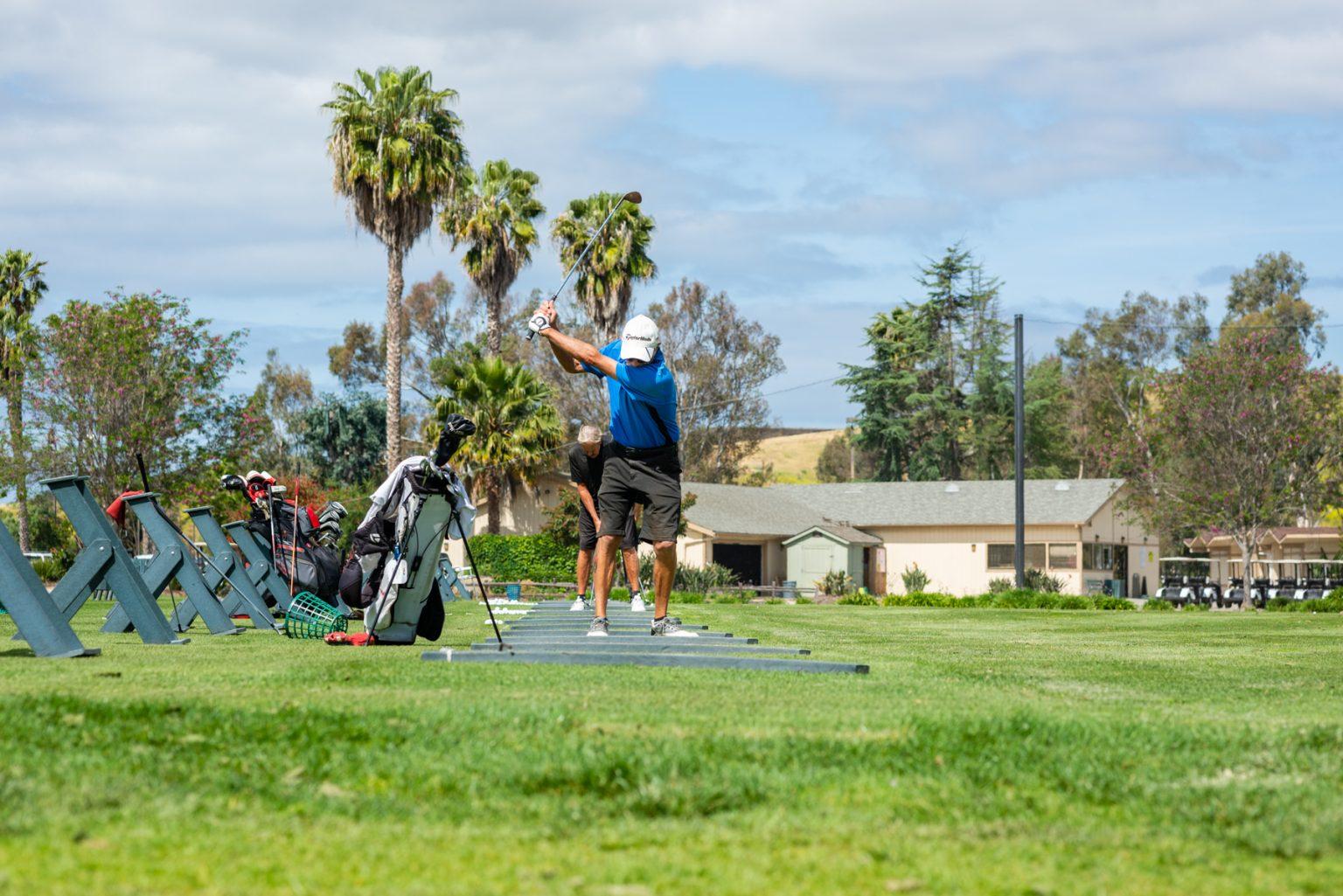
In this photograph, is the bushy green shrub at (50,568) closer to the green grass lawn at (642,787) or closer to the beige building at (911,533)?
the beige building at (911,533)

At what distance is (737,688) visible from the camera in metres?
6.41

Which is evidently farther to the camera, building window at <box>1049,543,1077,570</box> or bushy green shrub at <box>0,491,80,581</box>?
building window at <box>1049,543,1077,570</box>

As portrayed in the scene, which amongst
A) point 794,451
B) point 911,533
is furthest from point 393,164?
point 794,451

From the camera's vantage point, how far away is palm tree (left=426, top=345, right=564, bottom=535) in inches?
1761

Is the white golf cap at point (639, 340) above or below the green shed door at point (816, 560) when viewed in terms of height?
above

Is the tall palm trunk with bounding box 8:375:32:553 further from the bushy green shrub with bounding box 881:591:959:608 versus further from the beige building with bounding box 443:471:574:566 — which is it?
the bushy green shrub with bounding box 881:591:959:608

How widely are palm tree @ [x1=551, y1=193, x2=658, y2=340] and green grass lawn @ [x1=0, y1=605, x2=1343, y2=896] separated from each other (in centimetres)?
4141

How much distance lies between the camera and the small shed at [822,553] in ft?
173

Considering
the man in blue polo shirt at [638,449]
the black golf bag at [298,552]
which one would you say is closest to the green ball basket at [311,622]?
the black golf bag at [298,552]

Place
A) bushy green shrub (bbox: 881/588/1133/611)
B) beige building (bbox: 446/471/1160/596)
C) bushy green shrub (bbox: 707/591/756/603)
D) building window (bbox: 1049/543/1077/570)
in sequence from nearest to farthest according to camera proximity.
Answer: bushy green shrub (bbox: 881/588/1133/611)
bushy green shrub (bbox: 707/591/756/603)
beige building (bbox: 446/471/1160/596)
building window (bbox: 1049/543/1077/570)

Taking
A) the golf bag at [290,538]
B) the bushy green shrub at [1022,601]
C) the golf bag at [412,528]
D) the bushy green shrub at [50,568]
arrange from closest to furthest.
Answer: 1. the golf bag at [412,528]
2. the golf bag at [290,538]
3. the bushy green shrub at [1022,601]
4. the bushy green shrub at [50,568]

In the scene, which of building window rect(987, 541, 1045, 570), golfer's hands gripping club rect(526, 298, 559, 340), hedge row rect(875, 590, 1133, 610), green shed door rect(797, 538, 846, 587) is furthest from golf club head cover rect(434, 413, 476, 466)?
building window rect(987, 541, 1045, 570)

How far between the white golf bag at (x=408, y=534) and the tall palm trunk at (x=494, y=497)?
120ft

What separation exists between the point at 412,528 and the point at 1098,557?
47142mm
